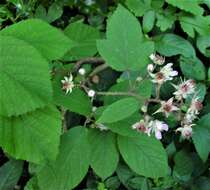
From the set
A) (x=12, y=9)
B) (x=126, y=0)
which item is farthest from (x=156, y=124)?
(x=12, y=9)

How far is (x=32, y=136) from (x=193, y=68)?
0.51 metres

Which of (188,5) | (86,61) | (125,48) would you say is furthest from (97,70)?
(188,5)

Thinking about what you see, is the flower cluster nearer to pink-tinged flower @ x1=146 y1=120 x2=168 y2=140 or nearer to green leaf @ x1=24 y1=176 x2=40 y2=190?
pink-tinged flower @ x1=146 y1=120 x2=168 y2=140

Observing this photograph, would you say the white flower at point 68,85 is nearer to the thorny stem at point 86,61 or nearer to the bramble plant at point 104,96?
the bramble plant at point 104,96

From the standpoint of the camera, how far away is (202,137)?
108cm

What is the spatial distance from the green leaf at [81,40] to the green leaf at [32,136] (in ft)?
0.78

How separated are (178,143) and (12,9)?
0.65m

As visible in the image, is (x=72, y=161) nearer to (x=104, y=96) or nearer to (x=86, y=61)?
(x=104, y=96)

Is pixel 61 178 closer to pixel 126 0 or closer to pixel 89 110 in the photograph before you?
pixel 89 110

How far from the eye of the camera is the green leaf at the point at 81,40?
3.48 ft

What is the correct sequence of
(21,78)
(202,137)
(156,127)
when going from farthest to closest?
(202,137) < (156,127) < (21,78)

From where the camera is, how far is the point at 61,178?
0.96m

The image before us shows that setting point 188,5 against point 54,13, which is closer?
point 188,5

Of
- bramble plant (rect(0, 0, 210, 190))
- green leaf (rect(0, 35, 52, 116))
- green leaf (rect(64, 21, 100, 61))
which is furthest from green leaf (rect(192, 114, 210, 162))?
green leaf (rect(0, 35, 52, 116))
